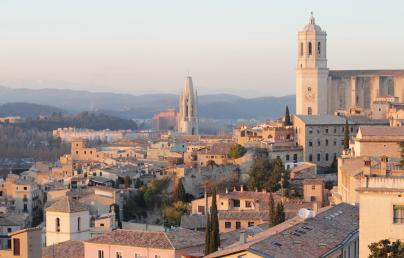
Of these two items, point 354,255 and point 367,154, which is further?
point 367,154

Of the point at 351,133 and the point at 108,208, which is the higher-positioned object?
the point at 351,133

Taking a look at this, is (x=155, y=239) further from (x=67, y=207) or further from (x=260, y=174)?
(x=260, y=174)

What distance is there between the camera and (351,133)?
2277 inches

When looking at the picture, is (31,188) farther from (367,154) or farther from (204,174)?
(367,154)

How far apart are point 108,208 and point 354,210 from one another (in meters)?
24.0

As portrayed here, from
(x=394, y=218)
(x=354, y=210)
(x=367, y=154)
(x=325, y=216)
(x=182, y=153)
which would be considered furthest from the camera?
(x=182, y=153)

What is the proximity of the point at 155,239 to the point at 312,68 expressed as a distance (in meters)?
40.4

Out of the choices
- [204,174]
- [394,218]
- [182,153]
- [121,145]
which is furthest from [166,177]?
[121,145]

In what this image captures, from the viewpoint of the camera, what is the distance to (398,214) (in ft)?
63.4

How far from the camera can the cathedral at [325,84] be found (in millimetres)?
71875

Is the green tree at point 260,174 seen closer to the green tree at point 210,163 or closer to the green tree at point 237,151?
the green tree at point 210,163

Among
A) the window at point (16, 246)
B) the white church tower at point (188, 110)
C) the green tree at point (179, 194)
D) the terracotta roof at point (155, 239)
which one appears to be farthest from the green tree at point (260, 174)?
the white church tower at point (188, 110)

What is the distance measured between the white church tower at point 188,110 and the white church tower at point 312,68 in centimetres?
5556

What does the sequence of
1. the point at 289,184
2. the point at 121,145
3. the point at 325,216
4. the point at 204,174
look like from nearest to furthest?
the point at 325,216 < the point at 289,184 < the point at 204,174 < the point at 121,145
